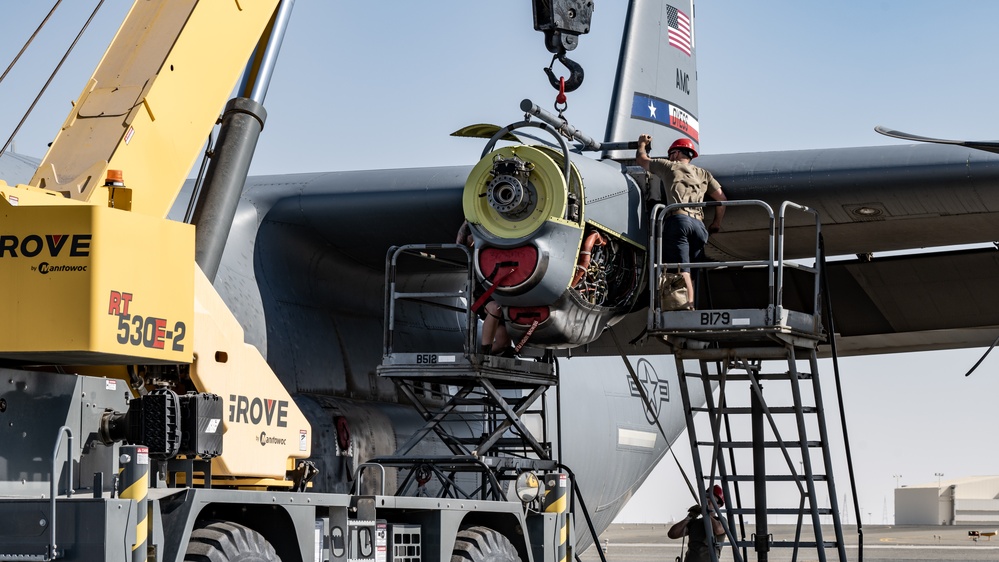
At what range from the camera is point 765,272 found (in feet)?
47.1

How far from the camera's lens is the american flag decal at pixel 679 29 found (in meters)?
18.1

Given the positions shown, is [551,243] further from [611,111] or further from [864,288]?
[611,111]

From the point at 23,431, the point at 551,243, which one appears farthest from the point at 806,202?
the point at 23,431

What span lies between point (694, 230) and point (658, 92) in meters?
6.35

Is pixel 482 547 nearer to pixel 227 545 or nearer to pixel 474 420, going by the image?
pixel 474 420

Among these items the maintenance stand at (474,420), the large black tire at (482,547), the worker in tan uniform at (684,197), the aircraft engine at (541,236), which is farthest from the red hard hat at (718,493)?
the large black tire at (482,547)

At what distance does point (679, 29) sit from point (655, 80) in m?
1.35

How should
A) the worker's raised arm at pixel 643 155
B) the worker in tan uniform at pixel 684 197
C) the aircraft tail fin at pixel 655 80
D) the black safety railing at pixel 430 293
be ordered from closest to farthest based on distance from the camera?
1. the black safety railing at pixel 430 293
2. the worker in tan uniform at pixel 684 197
3. the worker's raised arm at pixel 643 155
4. the aircraft tail fin at pixel 655 80

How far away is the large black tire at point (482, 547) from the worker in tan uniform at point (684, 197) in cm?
283

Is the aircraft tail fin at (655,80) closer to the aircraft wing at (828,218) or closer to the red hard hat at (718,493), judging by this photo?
the aircraft wing at (828,218)

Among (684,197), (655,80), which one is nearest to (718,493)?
(684,197)

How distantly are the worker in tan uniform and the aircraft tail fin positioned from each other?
4689mm

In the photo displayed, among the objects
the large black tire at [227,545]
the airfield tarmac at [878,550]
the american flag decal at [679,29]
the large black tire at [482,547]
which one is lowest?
the airfield tarmac at [878,550]

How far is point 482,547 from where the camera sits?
360 inches
